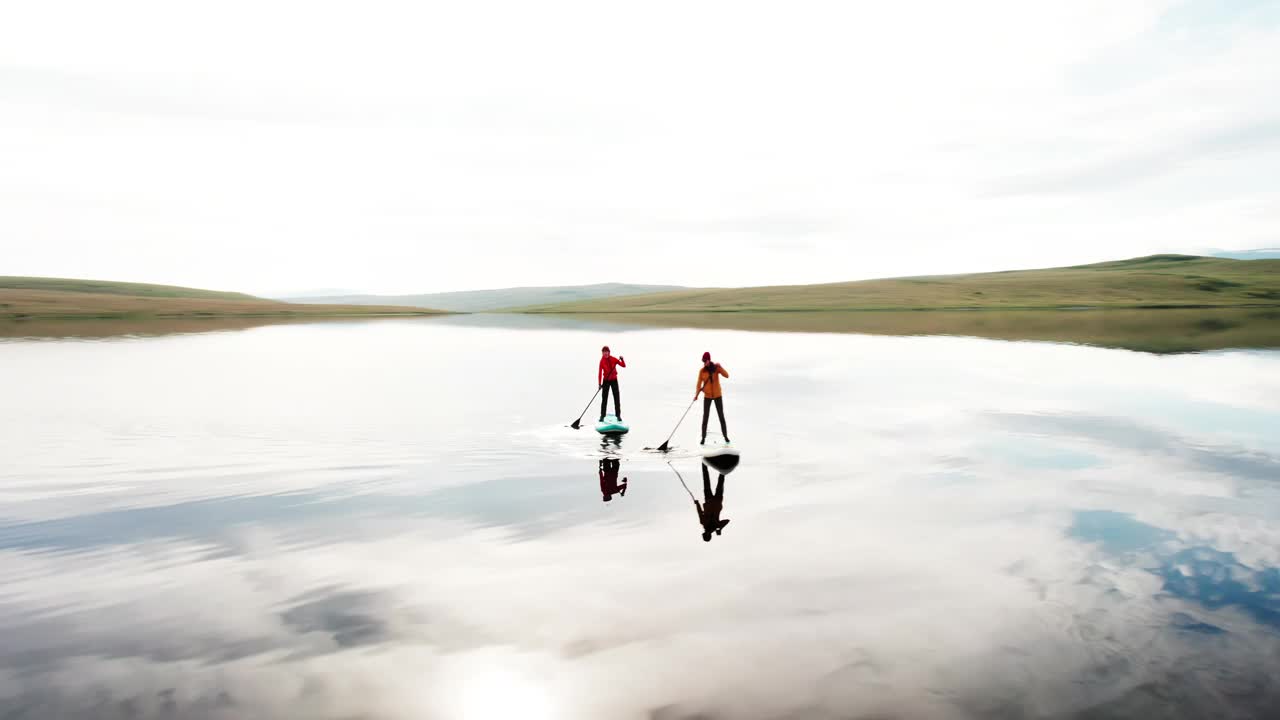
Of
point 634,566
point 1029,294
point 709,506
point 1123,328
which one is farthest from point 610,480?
point 1029,294

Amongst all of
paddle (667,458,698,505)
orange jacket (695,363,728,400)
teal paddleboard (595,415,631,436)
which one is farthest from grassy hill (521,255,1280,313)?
paddle (667,458,698,505)

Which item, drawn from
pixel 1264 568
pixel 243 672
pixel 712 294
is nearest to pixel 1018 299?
pixel 712 294

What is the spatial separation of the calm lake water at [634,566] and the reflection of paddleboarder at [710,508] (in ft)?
0.78

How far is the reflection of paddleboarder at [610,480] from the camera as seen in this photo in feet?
46.5

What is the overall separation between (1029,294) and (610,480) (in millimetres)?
133037

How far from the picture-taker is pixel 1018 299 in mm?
123125

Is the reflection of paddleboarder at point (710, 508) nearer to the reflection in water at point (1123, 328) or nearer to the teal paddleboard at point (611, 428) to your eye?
the teal paddleboard at point (611, 428)

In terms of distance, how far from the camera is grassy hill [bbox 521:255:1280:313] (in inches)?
4513

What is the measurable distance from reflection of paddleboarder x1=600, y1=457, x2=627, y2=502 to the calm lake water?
0.19 m

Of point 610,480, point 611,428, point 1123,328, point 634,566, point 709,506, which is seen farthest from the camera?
point 1123,328

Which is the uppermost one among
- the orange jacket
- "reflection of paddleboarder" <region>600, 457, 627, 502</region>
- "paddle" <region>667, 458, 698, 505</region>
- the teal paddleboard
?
the orange jacket

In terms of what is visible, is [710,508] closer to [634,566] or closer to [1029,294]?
[634,566]

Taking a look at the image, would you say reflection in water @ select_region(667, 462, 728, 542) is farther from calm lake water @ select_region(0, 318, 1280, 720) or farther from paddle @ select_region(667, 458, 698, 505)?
calm lake water @ select_region(0, 318, 1280, 720)

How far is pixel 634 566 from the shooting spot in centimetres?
1007
